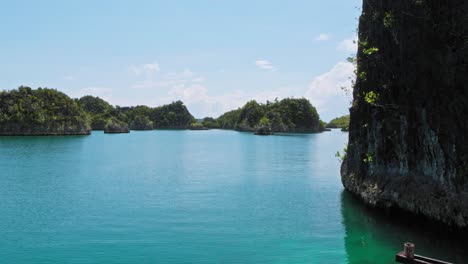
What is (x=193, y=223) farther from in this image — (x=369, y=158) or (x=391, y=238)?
(x=369, y=158)

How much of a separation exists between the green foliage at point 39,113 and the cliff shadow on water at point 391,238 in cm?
15613

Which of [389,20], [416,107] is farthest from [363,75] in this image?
[416,107]

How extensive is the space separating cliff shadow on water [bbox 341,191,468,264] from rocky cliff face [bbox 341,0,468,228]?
2.79 ft

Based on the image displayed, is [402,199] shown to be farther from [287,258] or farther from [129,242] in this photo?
[129,242]

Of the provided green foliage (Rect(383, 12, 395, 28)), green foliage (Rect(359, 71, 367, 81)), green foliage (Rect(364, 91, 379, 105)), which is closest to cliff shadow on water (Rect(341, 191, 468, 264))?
green foliage (Rect(364, 91, 379, 105))

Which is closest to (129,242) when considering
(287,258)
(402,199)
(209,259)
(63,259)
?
(63,259)

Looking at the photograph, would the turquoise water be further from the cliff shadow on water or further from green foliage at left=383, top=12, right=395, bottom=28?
green foliage at left=383, top=12, right=395, bottom=28

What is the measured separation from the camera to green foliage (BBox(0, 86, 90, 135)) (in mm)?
152000

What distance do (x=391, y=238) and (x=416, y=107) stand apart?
8622 millimetres

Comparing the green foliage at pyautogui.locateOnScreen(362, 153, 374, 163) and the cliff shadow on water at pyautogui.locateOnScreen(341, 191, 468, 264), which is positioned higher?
the green foliage at pyautogui.locateOnScreen(362, 153, 374, 163)

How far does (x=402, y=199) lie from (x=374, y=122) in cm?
691

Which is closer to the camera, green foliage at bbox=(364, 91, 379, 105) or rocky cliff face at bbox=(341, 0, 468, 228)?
rocky cliff face at bbox=(341, 0, 468, 228)

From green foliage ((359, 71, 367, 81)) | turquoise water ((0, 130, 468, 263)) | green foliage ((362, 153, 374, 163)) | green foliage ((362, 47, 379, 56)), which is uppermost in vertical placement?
green foliage ((362, 47, 379, 56))

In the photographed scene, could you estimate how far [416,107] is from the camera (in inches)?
967
